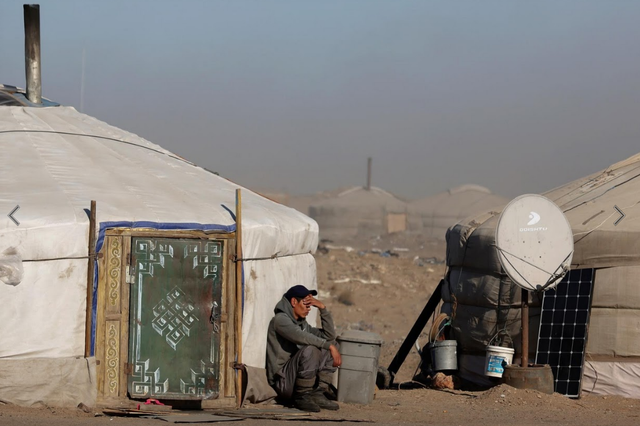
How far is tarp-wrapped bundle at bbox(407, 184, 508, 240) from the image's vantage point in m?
40.8

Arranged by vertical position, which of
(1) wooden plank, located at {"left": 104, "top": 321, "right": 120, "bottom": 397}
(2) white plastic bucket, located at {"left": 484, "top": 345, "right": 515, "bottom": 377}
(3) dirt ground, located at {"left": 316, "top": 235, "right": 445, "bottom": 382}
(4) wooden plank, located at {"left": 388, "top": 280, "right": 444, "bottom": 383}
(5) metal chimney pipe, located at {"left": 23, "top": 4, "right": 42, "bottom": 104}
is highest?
(5) metal chimney pipe, located at {"left": 23, "top": 4, "right": 42, "bottom": 104}

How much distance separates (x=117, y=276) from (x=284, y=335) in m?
1.49

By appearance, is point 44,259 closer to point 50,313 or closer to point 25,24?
point 50,313

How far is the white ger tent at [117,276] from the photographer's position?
767 cm

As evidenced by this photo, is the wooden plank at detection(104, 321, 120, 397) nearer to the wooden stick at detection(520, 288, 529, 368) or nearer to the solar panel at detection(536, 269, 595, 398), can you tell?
the wooden stick at detection(520, 288, 529, 368)

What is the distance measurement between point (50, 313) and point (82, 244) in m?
0.60

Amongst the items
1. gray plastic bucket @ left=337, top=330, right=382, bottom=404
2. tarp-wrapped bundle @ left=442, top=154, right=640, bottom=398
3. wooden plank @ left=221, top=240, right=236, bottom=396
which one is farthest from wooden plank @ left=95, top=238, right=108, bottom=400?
tarp-wrapped bundle @ left=442, top=154, right=640, bottom=398

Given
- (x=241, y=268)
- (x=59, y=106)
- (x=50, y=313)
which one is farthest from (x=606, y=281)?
(x=59, y=106)

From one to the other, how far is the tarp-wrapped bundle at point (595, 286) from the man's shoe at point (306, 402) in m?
2.43

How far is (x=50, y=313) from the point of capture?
306 inches

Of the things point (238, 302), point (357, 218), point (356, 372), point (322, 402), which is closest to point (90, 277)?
point (238, 302)

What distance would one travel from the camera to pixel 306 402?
26.7 feet

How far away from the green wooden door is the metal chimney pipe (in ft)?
11.5

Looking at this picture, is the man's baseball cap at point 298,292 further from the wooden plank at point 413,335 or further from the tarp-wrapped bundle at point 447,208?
the tarp-wrapped bundle at point 447,208
